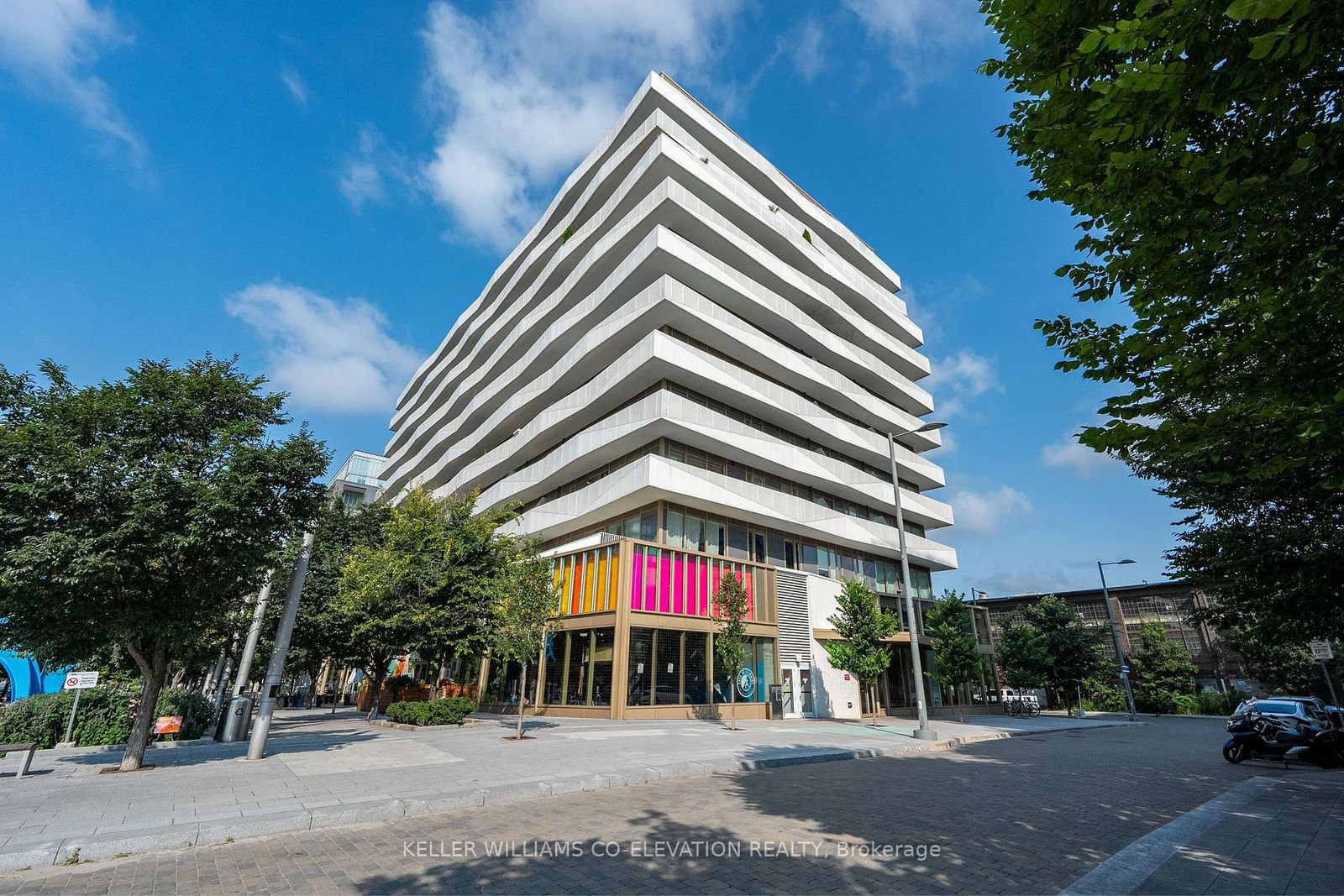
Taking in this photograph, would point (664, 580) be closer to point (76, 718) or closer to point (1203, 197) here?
point (76, 718)

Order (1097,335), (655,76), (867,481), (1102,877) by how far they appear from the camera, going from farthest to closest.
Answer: (867,481)
(655,76)
(1097,335)
(1102,877)

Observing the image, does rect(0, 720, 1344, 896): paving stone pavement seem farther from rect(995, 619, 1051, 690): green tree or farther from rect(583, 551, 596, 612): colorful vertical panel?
rect(995, 619, 1051, 690): green tree

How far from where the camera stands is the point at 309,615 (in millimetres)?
25938

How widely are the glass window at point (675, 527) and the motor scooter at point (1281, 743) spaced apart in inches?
769

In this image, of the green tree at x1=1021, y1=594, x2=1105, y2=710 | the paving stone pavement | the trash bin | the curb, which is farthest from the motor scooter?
the green tree at x1=1021, y1=594, x2=1105, y2=710

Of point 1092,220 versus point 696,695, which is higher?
point 1092,220

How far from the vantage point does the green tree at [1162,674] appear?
4547cm

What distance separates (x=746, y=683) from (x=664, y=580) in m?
6.09

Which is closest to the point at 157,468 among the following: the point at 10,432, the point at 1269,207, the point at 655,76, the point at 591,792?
the point at 10,432

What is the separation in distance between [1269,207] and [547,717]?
1056 inches

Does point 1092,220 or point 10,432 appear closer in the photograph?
point 1092,220

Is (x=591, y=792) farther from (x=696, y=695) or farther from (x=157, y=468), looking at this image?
(x=696, y=695)

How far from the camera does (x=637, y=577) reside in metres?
25.3

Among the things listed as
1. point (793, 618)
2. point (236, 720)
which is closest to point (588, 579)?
point (793, 618)
